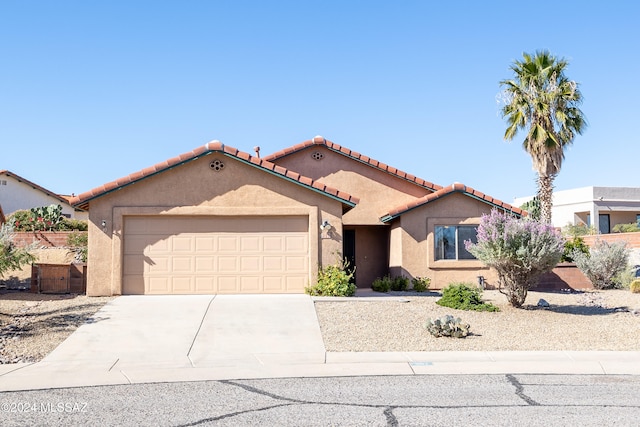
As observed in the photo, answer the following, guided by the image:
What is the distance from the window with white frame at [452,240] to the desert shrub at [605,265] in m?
4.55

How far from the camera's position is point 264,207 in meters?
18.2

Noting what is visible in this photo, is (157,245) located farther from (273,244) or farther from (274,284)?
(274,284)

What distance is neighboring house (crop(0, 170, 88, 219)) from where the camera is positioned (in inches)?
1631

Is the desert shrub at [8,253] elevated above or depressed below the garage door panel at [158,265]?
above

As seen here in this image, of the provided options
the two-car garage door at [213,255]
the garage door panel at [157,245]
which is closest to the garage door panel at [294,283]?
the two-car garage door at [213,255]

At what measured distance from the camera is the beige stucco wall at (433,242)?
20953 mm

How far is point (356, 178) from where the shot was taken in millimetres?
23938

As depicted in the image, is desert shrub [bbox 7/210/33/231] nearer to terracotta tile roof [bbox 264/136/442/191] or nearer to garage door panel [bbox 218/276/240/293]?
terracotta tile roof [bbox 264/136/442/191]

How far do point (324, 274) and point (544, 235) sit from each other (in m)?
6.05

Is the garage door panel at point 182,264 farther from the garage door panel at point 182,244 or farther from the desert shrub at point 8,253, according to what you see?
the desert shrub at point 8,253

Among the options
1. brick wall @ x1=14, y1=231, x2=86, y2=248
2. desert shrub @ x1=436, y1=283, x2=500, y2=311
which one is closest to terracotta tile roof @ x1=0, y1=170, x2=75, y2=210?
brick wall @ x1=14, y1=231, x2=86, y2=248

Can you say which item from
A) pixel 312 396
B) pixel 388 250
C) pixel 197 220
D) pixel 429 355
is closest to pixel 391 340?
pixel 429 355

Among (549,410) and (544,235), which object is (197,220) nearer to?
(544,235)

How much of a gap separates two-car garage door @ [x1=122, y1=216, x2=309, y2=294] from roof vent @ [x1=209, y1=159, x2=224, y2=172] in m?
1.44
